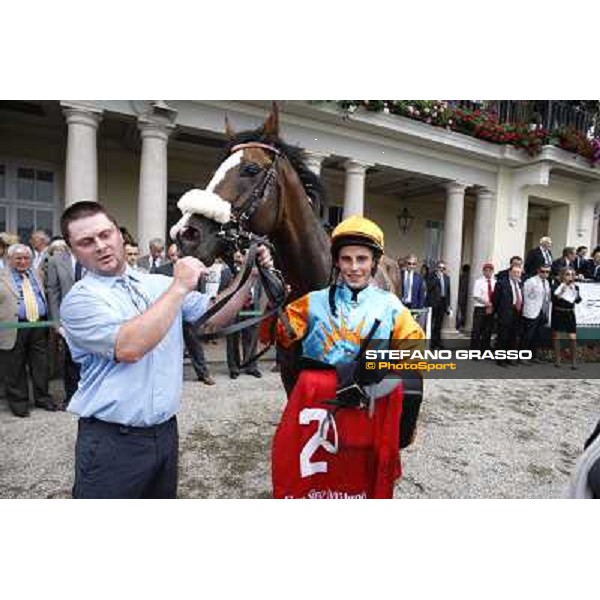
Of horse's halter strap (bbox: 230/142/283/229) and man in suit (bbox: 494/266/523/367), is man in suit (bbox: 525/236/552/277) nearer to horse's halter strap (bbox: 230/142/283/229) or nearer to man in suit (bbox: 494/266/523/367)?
man in suit (bbox: 494/266/523/367)

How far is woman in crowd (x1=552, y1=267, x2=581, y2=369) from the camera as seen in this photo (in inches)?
82.5

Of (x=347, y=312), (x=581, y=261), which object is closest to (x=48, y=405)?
(x=347, y=312)

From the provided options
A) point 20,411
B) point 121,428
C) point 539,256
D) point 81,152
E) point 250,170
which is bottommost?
point 20,411

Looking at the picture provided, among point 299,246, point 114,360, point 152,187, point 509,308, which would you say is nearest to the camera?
point 114,360

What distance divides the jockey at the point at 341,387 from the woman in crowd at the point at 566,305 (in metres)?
1.14

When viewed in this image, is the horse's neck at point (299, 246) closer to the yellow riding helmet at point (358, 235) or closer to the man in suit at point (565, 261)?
the yellow riding helmet at point (358, 235)

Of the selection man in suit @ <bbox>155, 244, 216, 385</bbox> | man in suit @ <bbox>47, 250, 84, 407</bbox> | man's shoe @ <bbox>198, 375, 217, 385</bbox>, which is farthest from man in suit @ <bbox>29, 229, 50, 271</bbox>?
man's shoe @ <bbox>198, 375, 217, 385</bbox>

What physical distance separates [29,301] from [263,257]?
2474mm

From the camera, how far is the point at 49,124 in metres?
3.27

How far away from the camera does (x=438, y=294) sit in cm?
233

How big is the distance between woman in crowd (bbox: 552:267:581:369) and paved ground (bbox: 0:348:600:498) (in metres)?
0.28

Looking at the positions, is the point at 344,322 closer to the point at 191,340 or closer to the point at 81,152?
the point at 191,340

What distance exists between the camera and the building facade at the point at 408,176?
6.88 feet

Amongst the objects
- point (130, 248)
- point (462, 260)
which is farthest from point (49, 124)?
point (462, 260)
